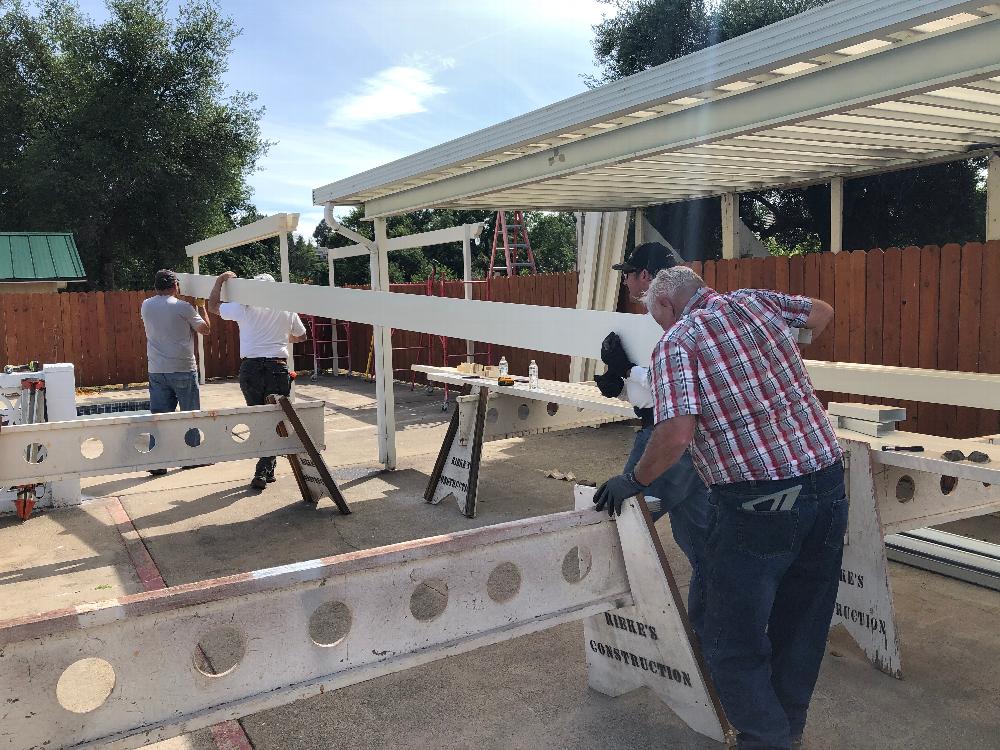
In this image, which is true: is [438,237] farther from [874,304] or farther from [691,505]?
[691,505]

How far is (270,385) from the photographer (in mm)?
7133

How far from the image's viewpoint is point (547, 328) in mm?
2939

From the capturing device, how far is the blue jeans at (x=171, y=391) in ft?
26.3

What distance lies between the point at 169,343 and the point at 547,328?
6.04 meters

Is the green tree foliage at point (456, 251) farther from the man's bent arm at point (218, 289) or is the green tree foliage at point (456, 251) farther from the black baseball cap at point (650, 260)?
the black baseball cap at point (650, 260)

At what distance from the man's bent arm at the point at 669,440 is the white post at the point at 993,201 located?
5111 millimetres

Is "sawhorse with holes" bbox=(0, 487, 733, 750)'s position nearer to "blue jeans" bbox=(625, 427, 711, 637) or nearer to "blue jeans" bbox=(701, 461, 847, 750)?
"blue jeans" bbox=(701, 461, 847, 750)

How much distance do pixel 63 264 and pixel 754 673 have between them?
66.1 ft

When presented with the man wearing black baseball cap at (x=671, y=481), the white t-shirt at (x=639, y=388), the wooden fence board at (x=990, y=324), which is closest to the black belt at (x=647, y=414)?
the white t-shirt at (x=639, y=388)

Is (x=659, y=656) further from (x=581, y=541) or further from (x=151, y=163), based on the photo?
(x=151, y=163)

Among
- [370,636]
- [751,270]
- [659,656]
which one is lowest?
[659,656]

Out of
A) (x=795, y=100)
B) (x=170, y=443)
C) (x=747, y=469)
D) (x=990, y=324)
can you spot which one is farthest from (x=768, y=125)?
(x=170, y=443)

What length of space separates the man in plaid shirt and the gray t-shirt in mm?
6171

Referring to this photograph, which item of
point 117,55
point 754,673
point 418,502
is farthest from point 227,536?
point 117,55
